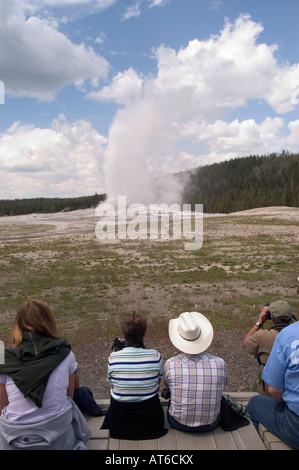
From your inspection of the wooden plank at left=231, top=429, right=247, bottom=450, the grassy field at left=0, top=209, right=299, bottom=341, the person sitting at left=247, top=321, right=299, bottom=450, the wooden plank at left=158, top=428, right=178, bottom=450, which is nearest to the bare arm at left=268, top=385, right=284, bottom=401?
the person sitting at left=247, top=321, right=299, bottom=450

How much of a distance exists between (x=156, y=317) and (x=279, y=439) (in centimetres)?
673

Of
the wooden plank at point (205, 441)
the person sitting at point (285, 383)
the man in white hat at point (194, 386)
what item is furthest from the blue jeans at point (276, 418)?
the wooden plank at point (205, 441)

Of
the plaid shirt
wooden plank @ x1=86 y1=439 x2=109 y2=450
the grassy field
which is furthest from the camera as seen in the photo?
the grassy field

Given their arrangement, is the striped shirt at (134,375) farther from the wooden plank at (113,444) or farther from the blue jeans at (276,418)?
the blue jeans at (276,418)

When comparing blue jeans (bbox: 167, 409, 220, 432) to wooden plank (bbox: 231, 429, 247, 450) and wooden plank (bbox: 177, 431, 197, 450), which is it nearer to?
wooden plank (bbox: 177, 431, 197, 450)

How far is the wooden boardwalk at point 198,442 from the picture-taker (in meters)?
2.81

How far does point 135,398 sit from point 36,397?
0.90 meters

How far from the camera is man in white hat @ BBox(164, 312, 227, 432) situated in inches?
117

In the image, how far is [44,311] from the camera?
284cm

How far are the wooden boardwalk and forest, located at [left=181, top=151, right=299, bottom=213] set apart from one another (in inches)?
3738

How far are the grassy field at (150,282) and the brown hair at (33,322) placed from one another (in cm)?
533

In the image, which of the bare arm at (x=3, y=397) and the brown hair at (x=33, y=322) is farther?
the brown hair at (x=33, y=322)

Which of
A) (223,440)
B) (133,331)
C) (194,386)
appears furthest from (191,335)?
(223,440)

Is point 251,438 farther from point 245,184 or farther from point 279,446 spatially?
point 245,184
